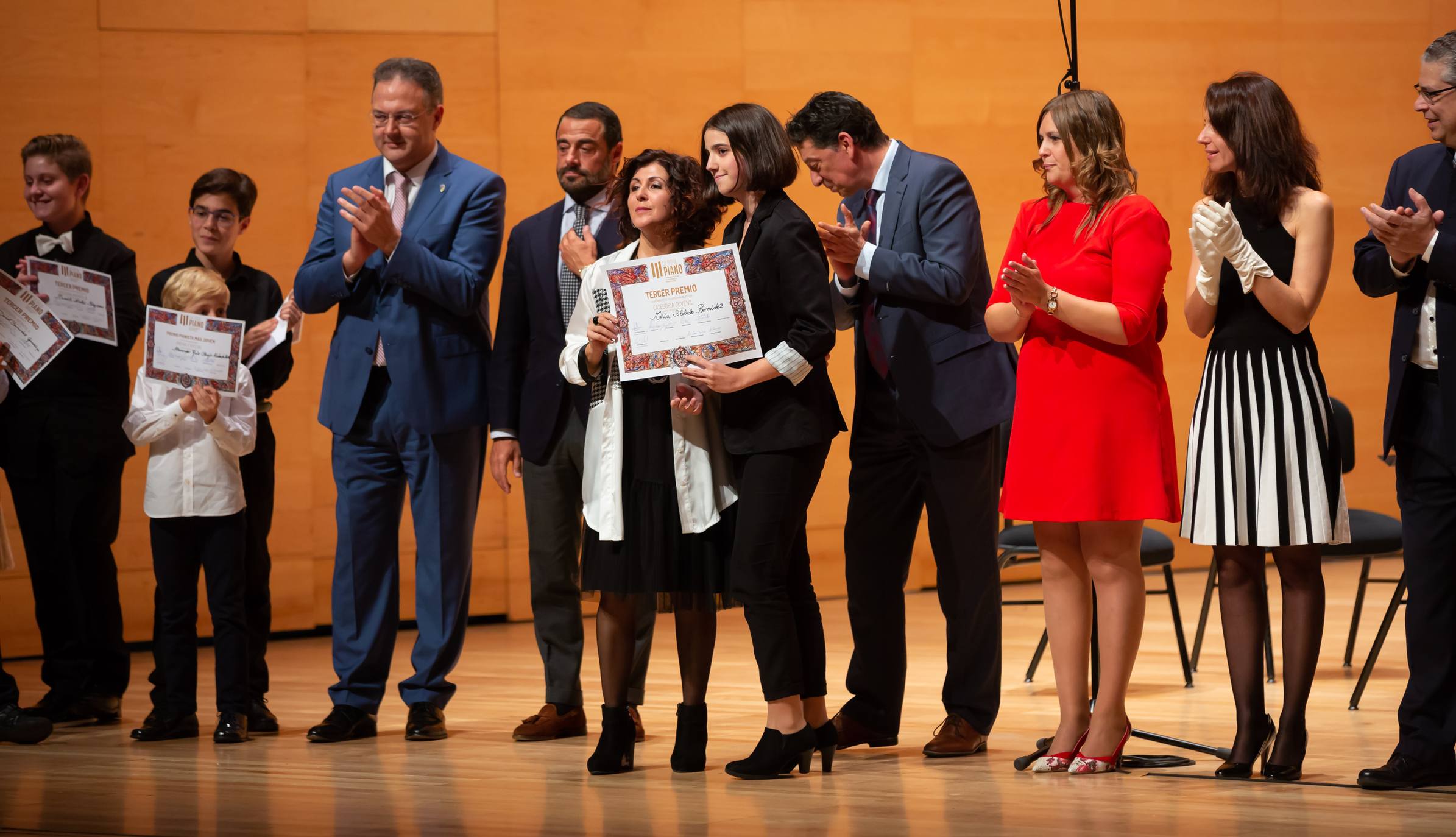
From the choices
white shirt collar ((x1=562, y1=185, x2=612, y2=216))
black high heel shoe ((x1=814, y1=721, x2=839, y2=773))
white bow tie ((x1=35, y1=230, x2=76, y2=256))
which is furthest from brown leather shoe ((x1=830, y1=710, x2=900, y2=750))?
white bow tie ((x1=35, y1=230, x2=76, y2=256))

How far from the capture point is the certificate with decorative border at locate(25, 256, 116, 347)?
4602 mm

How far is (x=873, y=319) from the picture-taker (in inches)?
162

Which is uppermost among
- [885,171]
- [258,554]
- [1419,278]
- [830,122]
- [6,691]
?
[830,122]

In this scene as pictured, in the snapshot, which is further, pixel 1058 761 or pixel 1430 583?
pixel 1058 761

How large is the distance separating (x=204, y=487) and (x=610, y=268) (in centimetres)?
141

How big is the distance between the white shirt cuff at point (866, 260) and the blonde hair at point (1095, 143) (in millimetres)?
501

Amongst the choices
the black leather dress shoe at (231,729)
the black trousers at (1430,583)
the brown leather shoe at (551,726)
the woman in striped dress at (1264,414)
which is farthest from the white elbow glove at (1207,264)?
the black leather dress shoe at (231,729)

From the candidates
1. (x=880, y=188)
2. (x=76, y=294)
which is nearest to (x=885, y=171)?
(x=880, y=188)

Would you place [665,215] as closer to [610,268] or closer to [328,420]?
[610,268]

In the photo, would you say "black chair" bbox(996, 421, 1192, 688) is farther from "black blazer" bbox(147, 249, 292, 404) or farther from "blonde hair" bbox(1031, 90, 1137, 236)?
"black blazer" bbox(147, 249, 292, 404)

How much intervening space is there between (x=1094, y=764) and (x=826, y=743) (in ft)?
2.00

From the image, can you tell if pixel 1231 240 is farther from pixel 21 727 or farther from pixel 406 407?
pixel 21 727

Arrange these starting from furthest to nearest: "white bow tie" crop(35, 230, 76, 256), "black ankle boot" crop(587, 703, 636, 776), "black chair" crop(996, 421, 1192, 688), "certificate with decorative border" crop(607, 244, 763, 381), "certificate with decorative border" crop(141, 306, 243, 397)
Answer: "black chair" crop(996, 421, 1192, 688), "white bow tie" crop(35, 230, 76, 256), "certificate with decorative border" crop(141, 306, 243, 397), "black ankle boot" crop(587, 703, 636, 776), "certificate with decorative border" crop(607, 244, 763, 381)

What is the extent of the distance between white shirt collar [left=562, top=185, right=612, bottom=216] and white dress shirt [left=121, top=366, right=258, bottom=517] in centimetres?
99
